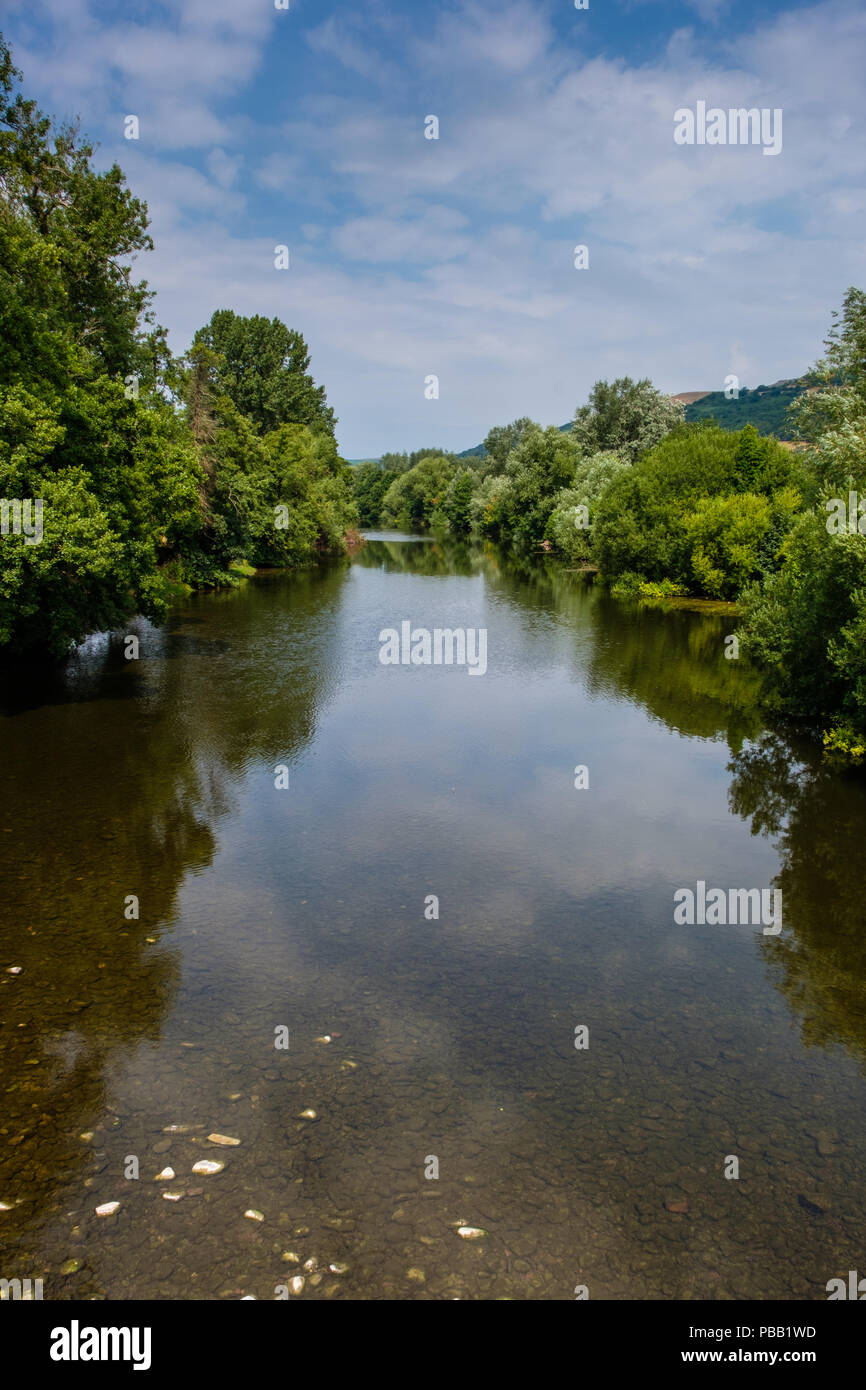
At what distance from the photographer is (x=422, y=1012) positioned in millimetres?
10664

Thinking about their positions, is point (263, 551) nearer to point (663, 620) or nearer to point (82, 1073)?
point (663, 620)

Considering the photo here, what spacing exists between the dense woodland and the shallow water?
4.16 metres

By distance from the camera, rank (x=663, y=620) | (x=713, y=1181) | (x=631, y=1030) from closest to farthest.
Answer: (x=713, y=1181) → (x=631, y=1030) → (x=663, y=620)

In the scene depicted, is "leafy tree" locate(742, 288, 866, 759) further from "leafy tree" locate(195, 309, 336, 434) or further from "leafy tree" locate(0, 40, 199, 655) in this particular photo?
"leafy tree" locate(195, 309, 336, 434)

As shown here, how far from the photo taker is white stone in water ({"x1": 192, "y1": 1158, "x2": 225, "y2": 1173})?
7.95 metres

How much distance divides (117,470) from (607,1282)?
83.3ft

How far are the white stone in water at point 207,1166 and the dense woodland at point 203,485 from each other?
16.1 meters

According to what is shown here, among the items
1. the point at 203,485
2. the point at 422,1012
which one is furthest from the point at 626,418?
the point at 422,1012

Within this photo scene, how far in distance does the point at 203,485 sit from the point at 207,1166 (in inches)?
1841

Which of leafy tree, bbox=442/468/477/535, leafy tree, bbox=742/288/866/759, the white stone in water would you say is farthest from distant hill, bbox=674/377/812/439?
the white stone in water

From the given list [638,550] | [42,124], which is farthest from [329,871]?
[638,550]

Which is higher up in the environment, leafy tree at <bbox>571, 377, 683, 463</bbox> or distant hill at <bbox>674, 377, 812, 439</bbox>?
distant hill at <bbox>674, 377, 812, 439</bbox>

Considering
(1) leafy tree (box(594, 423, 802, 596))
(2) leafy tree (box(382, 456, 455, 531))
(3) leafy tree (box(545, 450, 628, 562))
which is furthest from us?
(2) leafy tree (box(382, 456, 455, 531))

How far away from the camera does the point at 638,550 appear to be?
5531 cm
